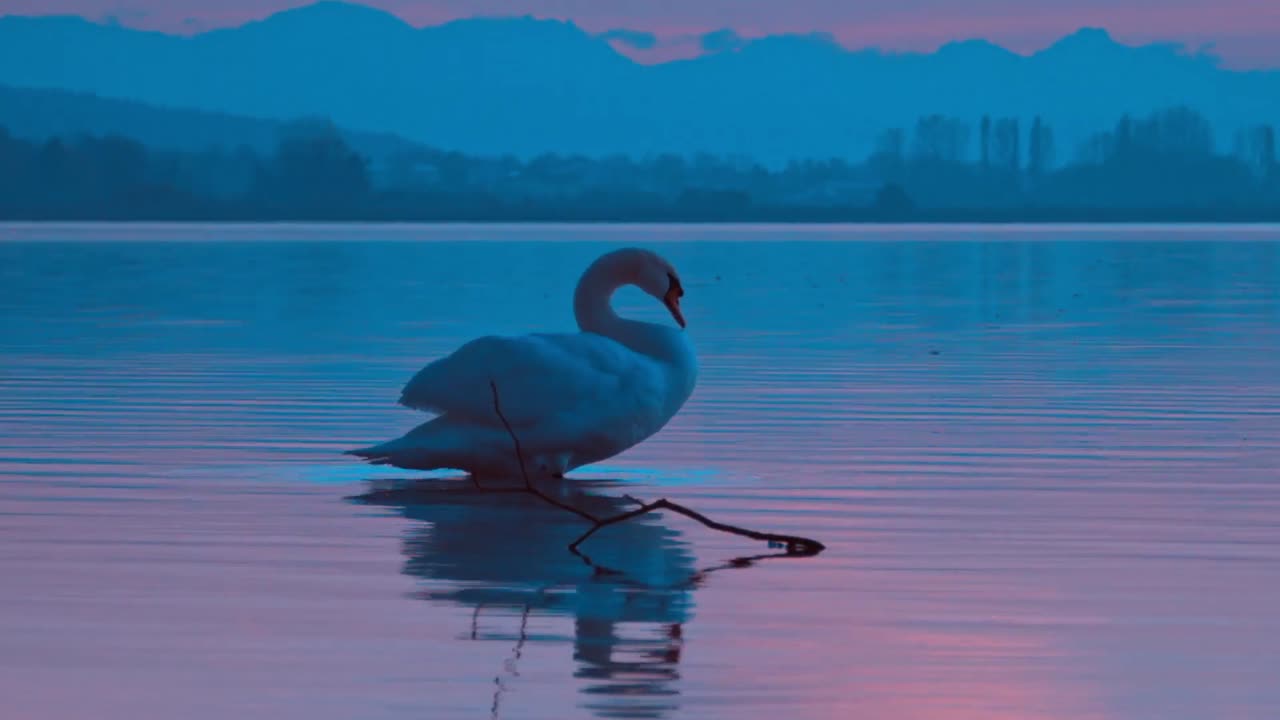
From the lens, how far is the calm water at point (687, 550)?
8.44m

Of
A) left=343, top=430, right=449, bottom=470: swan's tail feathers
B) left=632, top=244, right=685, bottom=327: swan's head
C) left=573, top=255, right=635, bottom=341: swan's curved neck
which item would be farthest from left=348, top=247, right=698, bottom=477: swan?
left=632, top=244, right=685, bottom=327: swan's head

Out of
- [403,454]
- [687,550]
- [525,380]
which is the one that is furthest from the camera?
[525,380]

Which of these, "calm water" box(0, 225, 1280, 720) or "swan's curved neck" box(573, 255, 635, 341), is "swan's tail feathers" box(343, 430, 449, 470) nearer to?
"calm water" box(0, 225, 1280, 720)

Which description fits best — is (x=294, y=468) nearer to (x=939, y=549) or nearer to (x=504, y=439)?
(x=504, y=439)

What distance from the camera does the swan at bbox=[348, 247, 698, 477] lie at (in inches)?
579

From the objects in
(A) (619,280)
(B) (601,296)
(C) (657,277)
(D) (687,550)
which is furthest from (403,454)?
(D) (687,550)

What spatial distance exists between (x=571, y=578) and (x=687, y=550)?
1.21m

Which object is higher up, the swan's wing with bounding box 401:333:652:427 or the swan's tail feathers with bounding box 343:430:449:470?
the swan's wing with bounding box 401:333:652:427

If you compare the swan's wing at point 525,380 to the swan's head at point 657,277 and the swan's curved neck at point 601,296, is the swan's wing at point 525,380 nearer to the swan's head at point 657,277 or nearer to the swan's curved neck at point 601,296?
the swan's curved neck at point 601,296

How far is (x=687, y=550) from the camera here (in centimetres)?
1196

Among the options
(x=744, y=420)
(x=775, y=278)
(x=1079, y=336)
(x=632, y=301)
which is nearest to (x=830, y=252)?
(x=775, y=278)

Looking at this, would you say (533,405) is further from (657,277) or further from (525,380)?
(657,277)

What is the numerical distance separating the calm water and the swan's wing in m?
0.53

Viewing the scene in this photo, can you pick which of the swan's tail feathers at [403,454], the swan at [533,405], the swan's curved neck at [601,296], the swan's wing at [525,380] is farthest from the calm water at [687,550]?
the swan's curved neck at [601,296]
